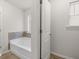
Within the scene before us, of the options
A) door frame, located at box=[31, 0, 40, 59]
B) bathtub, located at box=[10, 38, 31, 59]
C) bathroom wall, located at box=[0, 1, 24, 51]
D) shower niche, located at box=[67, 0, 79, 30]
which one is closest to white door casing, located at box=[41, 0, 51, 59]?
door frame, located at box=[31, 0, 40, 59]

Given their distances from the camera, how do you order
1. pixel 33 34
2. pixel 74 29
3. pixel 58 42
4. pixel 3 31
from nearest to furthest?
pixel 33 34 → pixel 74 29 → pixel 58 42 → pixel 3 31

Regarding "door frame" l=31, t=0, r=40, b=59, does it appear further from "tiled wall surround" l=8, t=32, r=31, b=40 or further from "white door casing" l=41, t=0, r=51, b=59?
"tiled wall surround" l=8, t=32, r=31, b=40

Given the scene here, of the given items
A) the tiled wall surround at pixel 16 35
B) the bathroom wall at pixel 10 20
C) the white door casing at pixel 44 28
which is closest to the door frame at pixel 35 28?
the white door casing at pixel 44 28

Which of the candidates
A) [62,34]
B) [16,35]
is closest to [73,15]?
[62,34]

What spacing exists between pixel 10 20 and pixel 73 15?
2.73 metres

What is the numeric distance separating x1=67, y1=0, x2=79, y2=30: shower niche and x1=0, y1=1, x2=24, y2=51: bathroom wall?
2596 millimetres

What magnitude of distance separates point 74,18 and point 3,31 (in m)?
2.83

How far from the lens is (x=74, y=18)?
7.70ft

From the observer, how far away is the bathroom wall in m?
3.14

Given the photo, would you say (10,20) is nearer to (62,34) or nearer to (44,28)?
(44,28)

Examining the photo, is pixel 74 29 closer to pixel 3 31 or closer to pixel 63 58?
pixel 63 58

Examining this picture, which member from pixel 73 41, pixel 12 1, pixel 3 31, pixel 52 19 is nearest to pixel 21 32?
pixel 3 31

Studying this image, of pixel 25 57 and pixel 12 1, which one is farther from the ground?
pixel 12 1

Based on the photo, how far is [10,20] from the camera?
3.45 meters
